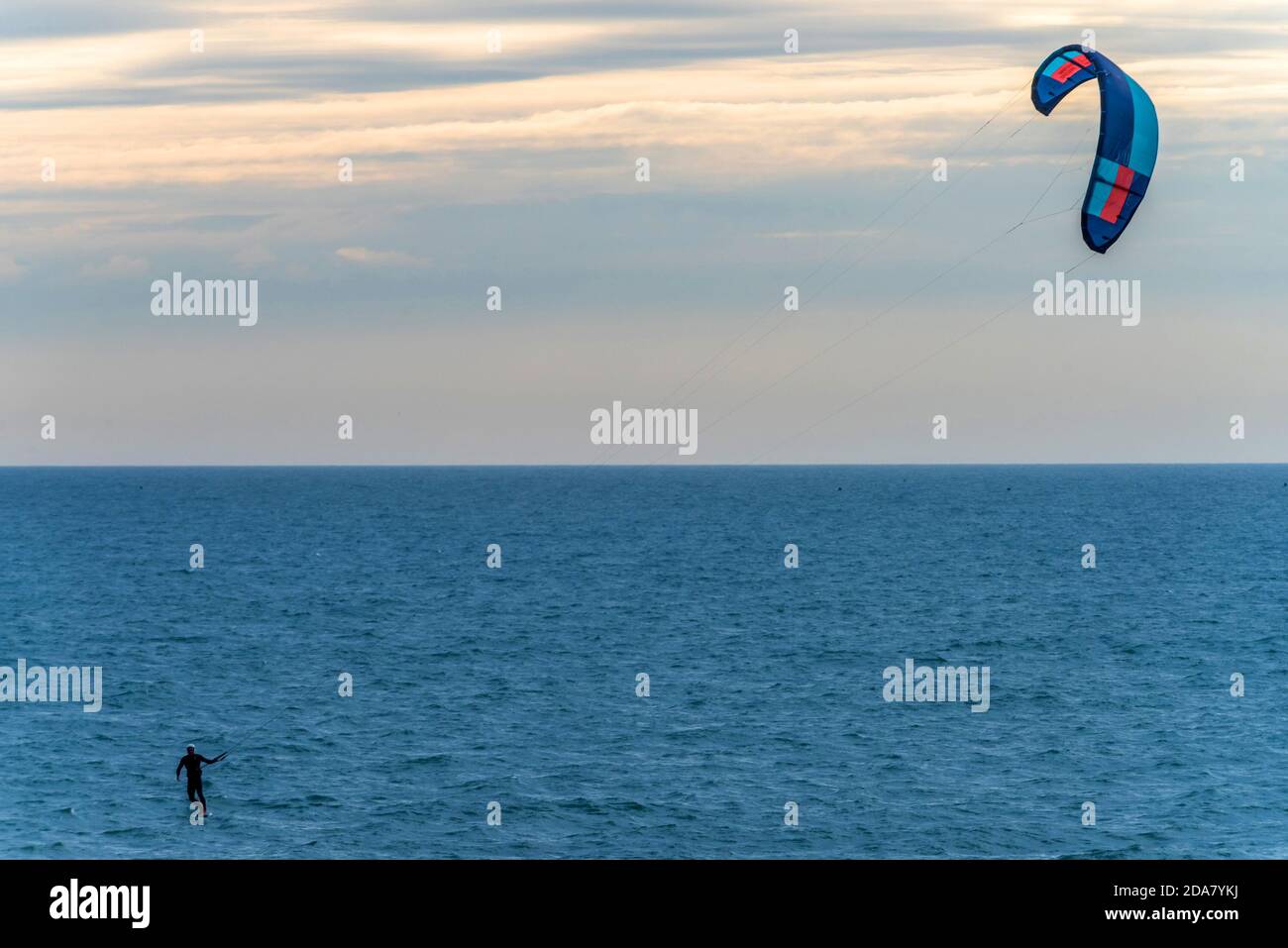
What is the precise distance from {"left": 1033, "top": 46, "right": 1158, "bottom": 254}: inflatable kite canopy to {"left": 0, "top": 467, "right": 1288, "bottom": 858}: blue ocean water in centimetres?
1554

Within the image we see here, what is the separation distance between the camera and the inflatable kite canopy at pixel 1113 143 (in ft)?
98.2

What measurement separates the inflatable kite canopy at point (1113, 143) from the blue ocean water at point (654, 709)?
1554 cm

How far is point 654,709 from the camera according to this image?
173ft

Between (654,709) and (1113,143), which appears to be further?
(654,709)

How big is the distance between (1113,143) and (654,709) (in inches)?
1141

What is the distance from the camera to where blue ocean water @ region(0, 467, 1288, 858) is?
37.7 m

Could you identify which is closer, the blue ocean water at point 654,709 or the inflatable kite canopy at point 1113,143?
the inflatable kite canopy at point 1113,143

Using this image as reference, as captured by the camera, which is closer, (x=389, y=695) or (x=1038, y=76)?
(x=1038, y=76)

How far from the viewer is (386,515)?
612ft

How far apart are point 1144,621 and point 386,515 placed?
125 meters

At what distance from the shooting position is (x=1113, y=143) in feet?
98.6

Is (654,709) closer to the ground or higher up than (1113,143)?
closer to the ground
